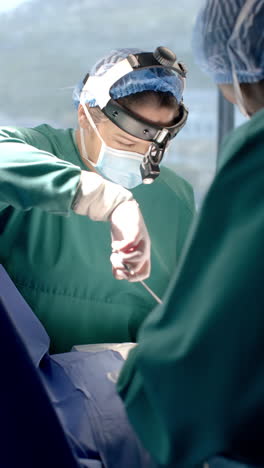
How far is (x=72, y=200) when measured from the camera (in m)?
1.27

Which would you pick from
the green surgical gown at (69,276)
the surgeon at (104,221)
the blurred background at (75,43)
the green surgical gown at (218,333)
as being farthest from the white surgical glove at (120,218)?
the blurred background at (75,43)

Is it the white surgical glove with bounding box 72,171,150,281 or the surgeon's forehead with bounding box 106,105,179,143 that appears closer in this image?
the white surgical glove with bounding box 72,171,150,281

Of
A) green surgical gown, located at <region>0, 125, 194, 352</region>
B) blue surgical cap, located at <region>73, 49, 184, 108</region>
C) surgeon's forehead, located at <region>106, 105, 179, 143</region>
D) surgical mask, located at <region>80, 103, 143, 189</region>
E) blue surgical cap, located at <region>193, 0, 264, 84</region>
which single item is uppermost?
blue surgical cap, located at <region>193, 0, 264, 84</region>

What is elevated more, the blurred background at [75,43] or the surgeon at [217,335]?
the surgeon at [217,335]

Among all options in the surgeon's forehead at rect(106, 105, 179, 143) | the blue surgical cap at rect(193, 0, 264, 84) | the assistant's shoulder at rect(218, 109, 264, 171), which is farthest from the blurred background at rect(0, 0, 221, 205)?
the assistant's shoulder at rect(218, 109, 264, 171)

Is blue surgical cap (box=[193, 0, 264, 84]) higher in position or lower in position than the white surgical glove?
higher

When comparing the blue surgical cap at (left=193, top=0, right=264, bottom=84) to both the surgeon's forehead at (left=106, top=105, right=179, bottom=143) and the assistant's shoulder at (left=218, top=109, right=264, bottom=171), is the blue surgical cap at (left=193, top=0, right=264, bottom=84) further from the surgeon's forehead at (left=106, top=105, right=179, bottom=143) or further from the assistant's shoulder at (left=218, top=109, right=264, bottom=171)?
the surgeon's forehead at (left=106, top=105, right=179, bottom=143)

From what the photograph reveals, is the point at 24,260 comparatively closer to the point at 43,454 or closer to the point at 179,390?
the point at 43,454

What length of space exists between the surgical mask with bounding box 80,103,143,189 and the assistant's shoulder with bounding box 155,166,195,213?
0.10 metres

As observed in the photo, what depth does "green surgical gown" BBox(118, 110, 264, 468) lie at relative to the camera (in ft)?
2.27

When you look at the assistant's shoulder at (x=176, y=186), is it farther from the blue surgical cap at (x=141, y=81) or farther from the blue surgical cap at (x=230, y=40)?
the blue surgical cap at (x=230, y=40)

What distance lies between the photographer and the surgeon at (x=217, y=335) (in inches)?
27.3

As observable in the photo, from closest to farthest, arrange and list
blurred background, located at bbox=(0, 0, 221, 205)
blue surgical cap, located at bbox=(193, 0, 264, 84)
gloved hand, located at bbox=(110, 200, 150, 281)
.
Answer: blue surgical cap, located at bbox=(193, 0, 264, 84)
gloved hand, located at bbox=(110, 200, 150, 281)
blurred background, located at bbox=(0, 0, 221, 205)

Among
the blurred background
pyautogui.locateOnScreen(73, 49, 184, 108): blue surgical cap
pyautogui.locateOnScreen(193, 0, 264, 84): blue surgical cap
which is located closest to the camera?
pyautogui.locateOnScreen(193, 0, 264, 84): blue surgical cap
